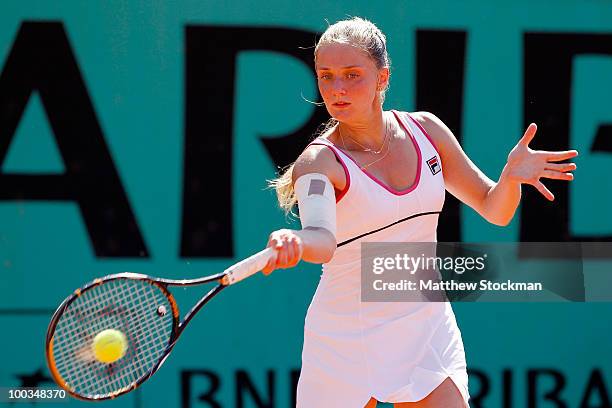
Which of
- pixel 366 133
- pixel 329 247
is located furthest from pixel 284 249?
pixel 366 133

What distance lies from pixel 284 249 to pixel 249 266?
102 mm

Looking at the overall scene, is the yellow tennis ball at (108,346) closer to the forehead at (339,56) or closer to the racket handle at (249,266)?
the racket handle at (249,266)

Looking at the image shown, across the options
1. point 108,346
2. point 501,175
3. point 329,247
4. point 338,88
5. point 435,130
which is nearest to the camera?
point 329,247

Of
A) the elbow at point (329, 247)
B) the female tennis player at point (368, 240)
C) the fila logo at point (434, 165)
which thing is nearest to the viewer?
the elbow at point (329, 247)

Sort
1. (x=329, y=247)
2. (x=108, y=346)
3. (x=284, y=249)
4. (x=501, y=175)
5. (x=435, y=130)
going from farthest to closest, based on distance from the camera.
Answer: (x=435, y=130) < (x=501, y=175) < (x=108, y=346) < (x=329, y=247) < (x=284, y=249)

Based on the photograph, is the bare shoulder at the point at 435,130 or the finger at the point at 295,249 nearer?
the finger at the point at 295,249

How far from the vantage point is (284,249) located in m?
3.01

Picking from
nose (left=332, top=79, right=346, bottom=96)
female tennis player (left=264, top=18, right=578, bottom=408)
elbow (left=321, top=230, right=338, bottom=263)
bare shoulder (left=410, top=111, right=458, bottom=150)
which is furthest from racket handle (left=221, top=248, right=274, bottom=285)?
bare shoulder (left=410, top=111, right=458, bottom=150)

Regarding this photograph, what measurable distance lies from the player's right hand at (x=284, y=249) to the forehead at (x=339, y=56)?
599 millimetres

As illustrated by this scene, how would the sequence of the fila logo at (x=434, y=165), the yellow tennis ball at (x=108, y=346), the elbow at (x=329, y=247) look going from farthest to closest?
the fila logo at (x=434, y=165), the yellow tennis ball at (x=108, y=346), the elbow at (x=329, y=247)

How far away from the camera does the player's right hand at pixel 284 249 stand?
300 centimetres

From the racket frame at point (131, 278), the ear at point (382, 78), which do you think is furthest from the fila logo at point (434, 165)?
the racket frame at point (131, 278)

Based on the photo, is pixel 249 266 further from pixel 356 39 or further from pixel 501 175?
pixel 501 175

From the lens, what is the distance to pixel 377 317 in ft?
11.2
